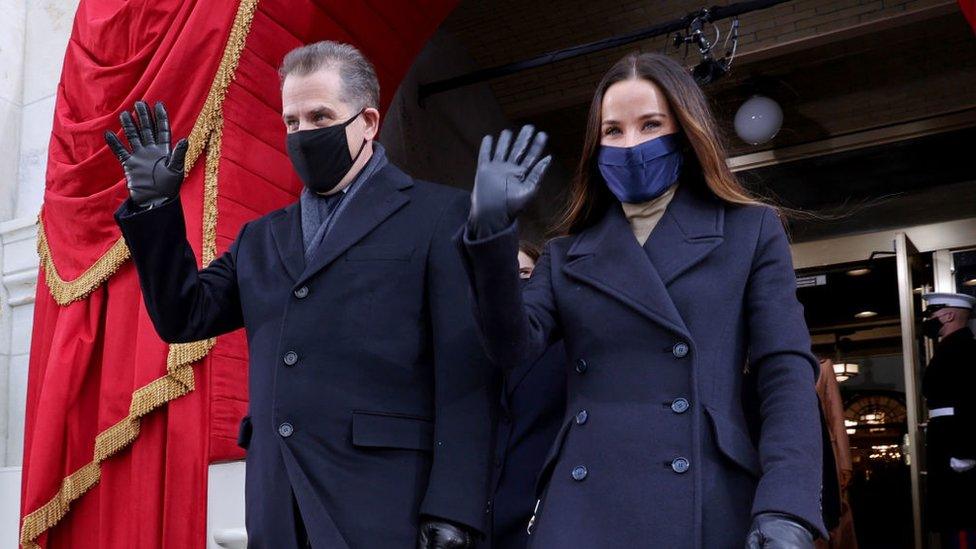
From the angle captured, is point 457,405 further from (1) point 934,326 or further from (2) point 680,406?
(1) point 934,326

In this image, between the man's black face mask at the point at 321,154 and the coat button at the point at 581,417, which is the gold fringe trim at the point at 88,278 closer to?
the man's black face mask at the point at 321,154

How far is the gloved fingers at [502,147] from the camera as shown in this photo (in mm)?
1647

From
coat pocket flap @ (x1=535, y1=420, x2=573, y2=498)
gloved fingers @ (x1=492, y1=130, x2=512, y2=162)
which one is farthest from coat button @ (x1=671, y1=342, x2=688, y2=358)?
gloved fingers @ (x1=492, y1=130, x2=512, y2=162)

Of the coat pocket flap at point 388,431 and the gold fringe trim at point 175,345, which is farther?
the gold fringe trim at point 175,345

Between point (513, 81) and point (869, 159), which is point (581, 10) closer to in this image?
point (513, 81)

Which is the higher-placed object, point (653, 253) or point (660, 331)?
point (653, 253)

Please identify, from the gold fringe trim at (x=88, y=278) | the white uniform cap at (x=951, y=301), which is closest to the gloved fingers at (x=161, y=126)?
the gold fringe trim at (x=88, y=278)

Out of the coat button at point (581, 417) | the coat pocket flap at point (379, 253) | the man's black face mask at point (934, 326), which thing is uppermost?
the man's black face mask at point (934, 326)

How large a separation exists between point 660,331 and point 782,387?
8.8 inches

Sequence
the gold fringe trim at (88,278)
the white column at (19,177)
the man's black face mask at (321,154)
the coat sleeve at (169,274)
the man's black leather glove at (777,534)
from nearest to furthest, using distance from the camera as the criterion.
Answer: the man's black leather glove at (777,534), the coat sleeve at (169,274), the man's black face mask at (321,154), the gold fringe trim at (88,278), the white column at (19,177)

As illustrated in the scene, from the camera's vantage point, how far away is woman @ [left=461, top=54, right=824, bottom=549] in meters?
1.63

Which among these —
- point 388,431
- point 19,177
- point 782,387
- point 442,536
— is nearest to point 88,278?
point 19,177

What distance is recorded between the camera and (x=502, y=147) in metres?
1.66

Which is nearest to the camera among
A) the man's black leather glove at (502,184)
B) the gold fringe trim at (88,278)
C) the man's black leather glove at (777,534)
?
the man's black leather glove at (777,534)
